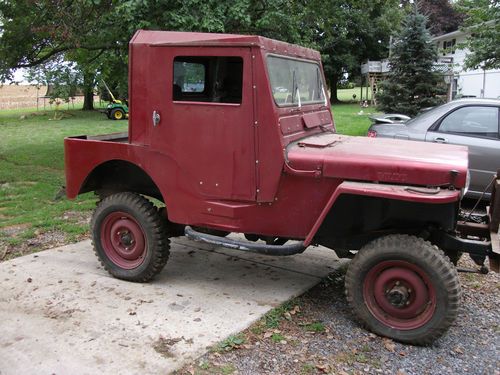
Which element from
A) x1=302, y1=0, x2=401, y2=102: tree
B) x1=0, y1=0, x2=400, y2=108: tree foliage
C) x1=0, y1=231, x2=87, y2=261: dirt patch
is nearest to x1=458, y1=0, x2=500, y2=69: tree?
x1=0, y1=0, x2=400, y2=108: tree foliage

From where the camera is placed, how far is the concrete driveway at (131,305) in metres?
3.41

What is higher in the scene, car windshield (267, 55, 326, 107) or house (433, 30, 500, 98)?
house (433, 30, 500, 98)

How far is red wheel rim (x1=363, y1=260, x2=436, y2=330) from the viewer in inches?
142

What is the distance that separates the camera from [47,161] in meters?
11.2

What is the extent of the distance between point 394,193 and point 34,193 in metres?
6.40

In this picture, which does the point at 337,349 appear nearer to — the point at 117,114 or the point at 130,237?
the point at 130,237

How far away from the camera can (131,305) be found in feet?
13.7

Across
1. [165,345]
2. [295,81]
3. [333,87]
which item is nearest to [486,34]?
[295,81]

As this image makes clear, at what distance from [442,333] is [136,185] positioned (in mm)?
2922

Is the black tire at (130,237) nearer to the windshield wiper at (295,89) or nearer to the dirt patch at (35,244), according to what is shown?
the dirt patch at (35,244)

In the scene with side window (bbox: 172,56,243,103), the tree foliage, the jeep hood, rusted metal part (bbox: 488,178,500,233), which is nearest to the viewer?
the jeep hood

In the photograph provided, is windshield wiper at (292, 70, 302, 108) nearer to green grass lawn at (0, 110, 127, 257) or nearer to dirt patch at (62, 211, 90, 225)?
green grass lawn at (0, 110, 127, 257)

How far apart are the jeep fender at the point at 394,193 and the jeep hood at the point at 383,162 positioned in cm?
7

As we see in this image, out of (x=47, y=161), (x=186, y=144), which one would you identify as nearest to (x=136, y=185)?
(x=186, y=144)
